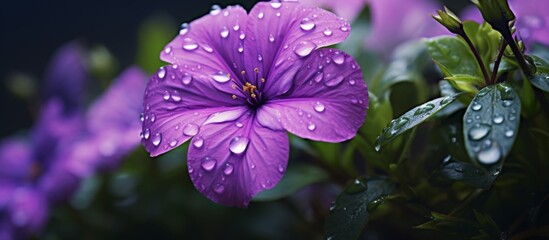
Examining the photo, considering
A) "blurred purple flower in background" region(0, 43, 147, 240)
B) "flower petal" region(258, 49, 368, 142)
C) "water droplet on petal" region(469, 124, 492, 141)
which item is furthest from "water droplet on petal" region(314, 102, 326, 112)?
"blurred purple flower in background" region(0, 43, 147, 240)

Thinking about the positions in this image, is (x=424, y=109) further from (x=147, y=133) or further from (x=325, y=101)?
(x=147, y=133)

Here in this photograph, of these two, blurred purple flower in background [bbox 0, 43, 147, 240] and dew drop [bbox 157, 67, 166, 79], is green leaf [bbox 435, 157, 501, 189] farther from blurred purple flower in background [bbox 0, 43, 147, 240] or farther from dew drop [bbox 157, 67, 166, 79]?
blurred purple flower in background [bbox 0, 43, 147, 240]

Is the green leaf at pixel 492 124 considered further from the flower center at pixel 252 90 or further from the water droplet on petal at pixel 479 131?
the flower center at pixel 252 90

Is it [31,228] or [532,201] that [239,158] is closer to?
[532,201]

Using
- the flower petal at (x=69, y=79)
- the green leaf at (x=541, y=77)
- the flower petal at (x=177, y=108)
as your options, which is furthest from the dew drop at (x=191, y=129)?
the flower petal at (x=69, y=79)

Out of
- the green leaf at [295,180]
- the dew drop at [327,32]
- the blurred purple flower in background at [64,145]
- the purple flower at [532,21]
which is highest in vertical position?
the dew drop at [327,32]

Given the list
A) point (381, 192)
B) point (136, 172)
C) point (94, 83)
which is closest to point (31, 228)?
point (136, 172)

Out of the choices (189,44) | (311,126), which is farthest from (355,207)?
(189,44)
